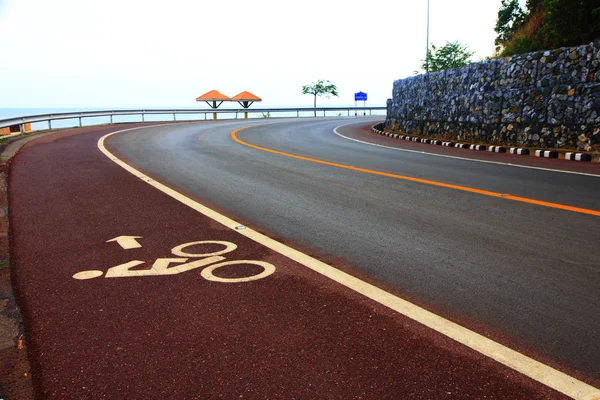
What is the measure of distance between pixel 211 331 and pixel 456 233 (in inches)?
124

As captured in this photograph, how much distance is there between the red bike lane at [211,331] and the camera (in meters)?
2.66

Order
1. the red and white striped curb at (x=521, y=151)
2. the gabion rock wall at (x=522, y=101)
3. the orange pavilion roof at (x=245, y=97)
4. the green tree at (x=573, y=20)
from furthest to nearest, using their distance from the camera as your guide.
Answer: the orange pavilion roof at (x=245, y=97) → the green tree at (x=573, y=20) → the red and white striped curb at (x=521, y=151) → the gabion rock wall at (x=522, y=101)

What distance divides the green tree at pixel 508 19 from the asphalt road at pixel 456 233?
2909 cm

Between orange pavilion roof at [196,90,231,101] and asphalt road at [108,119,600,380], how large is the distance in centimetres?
4350

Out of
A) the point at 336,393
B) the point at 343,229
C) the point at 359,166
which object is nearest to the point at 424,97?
the point at 359,166

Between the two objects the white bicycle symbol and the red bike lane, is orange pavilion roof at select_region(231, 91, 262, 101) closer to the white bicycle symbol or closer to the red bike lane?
the red bike lane

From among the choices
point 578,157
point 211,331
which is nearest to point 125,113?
point 578,157

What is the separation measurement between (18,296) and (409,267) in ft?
10.3

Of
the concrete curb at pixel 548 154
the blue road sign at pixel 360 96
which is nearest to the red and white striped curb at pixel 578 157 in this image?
the concrete curb at pixel 548 154

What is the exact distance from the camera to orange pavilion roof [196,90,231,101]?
53.4 meters

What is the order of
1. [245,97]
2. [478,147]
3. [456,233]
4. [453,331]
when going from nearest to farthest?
[453,331], [456,233], [478,147], [245,97]

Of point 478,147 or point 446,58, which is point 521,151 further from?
point 446,58

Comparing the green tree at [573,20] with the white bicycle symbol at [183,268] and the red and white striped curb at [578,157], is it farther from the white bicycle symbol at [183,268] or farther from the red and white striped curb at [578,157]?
the white bicycle symbol at [183,268]

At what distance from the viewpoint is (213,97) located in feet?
176
